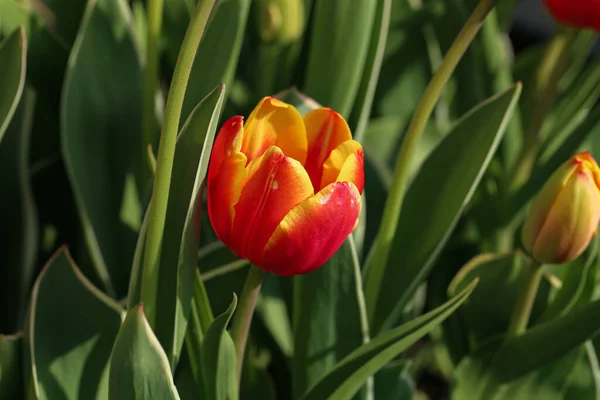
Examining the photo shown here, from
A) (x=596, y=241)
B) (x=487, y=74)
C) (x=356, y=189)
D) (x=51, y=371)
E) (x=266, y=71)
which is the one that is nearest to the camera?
(x=356, y=189)

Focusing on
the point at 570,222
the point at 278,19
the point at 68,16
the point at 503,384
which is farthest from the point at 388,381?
the point at 68,16

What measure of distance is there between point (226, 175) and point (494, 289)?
316 mm

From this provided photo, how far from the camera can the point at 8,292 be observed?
675mm

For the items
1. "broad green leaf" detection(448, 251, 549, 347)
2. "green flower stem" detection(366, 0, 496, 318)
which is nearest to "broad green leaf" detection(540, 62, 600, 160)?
"broad green leaf" detection(448, 251, 549, 347)

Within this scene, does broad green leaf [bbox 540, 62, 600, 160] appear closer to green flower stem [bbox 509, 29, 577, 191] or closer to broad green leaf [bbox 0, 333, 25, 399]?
green flower stem [bbox 509, 29, 577, 191]

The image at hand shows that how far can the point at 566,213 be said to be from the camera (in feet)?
1.53

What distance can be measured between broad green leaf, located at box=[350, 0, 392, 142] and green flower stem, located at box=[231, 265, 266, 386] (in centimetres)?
18

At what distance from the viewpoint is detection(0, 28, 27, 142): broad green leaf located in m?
0.49

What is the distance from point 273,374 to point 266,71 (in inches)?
10.4

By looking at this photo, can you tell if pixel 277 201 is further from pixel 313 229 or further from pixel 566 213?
pixel 566 213

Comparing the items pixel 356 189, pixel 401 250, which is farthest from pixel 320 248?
pixel 401 250

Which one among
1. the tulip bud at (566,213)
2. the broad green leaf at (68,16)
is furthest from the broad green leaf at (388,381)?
the broad green leaf at (68,16)

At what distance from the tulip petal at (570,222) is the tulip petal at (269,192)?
0.17m

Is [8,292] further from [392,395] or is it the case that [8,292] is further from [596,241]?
[596,241]
